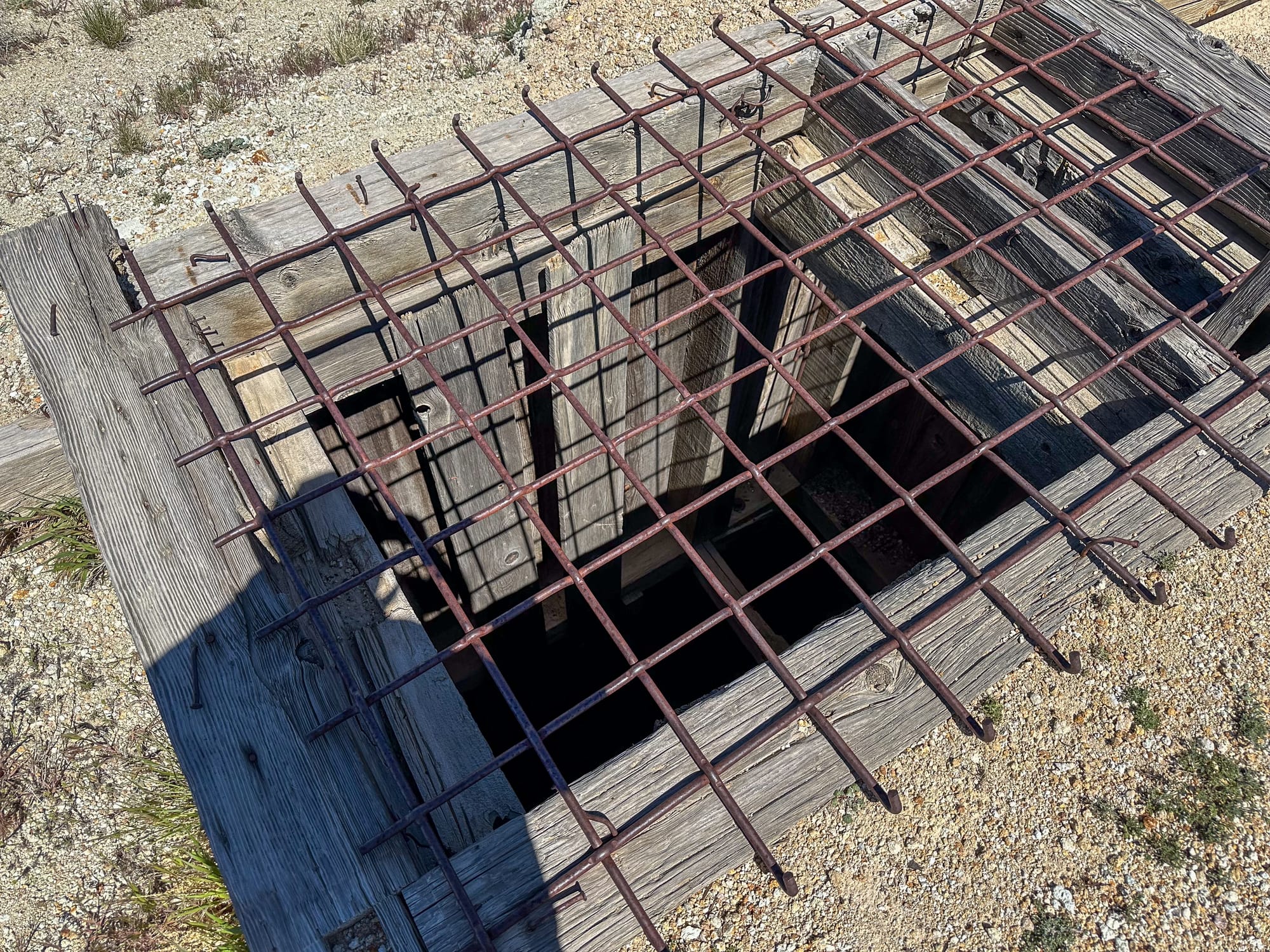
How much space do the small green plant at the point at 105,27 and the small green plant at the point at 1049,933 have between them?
287 inches

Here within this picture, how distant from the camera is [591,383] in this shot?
12.2 ft

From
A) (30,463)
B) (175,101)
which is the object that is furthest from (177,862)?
(175,101)

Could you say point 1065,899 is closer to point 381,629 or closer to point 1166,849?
point 1166,849

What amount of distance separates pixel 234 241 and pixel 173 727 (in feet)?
5.00

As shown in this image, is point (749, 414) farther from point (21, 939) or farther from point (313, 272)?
point (21, 939)

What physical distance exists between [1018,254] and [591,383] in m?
1.75

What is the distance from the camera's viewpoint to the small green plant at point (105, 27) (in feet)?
19.5

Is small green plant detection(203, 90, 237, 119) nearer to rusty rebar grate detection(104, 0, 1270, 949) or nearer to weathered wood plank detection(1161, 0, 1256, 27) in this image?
rusty rebar grate detection(104, 0, 1270, 949)

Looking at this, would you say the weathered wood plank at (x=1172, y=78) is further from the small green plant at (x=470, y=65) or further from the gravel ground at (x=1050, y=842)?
the small green plant at (x=470, y=65)

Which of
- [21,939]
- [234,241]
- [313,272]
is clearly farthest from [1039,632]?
[21,939]

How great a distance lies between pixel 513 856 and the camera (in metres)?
1.76

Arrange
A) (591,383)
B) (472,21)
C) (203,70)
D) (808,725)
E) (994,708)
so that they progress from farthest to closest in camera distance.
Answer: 1. (472,21)
2. (203,70)
3. (591,383)
4. (994,708)
5. (808,725)

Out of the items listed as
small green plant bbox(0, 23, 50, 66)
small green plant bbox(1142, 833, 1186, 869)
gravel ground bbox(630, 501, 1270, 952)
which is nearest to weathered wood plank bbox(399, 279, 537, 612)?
gravel ground bbox(630, 501, 1270, 952)

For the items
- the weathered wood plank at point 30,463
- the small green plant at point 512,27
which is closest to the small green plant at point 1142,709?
the weathered wood plank at point 30,463
